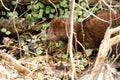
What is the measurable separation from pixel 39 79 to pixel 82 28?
1.03 m

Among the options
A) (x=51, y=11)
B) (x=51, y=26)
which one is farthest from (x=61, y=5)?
(x=51, y=26)

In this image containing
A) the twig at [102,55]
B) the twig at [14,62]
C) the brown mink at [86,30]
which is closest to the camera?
the twig at [102,55]

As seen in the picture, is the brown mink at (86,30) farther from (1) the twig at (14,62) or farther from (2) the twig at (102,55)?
(2) the twig at (102,55)

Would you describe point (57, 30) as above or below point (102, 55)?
above

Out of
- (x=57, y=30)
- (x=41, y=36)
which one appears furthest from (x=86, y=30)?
(x=41, y=36)

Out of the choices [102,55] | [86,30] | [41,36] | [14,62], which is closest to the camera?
[102,55]

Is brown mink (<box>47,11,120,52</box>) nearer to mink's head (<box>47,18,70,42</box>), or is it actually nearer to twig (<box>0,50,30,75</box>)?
mink's head (<box>47,18,70,42</box>)

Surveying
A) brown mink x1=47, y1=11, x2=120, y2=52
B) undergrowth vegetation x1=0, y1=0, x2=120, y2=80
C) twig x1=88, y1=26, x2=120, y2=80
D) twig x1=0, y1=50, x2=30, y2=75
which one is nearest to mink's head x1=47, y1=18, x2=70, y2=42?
brown mink x1=47, y1=11, x2=120, y2=52

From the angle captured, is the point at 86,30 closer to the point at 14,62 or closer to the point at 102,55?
the point at 14,62

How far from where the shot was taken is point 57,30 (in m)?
4.85

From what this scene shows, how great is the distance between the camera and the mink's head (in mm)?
4804

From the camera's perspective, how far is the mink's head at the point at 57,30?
4.80 m

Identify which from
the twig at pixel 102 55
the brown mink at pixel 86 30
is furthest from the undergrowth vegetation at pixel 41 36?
the twig at pixel 102 55

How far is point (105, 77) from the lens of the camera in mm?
2885
